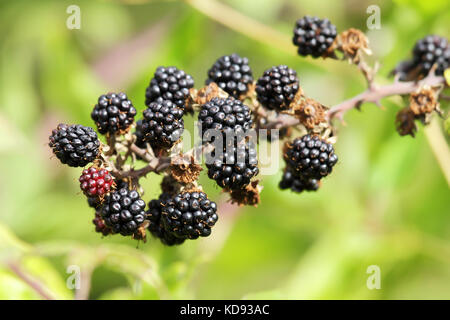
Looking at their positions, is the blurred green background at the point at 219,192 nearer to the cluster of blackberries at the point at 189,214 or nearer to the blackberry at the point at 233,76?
the cluster of blackberries at the point at 189,214

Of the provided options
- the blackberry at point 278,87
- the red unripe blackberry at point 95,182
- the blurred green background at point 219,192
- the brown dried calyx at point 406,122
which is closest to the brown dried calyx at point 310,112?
the blackberry at point 278,87

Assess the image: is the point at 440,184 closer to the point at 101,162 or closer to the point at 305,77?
the point at 305,77

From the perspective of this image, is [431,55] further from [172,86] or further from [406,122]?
[172,86]

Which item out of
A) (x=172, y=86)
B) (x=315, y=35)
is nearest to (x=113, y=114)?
(x=172, y=86)

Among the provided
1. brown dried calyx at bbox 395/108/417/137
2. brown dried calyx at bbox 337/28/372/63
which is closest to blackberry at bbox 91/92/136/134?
brown dried calyx at bbox 337/28/372/63

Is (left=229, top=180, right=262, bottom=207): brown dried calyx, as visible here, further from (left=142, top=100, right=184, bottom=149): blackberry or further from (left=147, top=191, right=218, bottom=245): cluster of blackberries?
(left=142, top=100, right=184, bottom=149): blackberry

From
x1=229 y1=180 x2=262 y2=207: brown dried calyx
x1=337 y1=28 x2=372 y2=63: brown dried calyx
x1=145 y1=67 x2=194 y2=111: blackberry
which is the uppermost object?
x1=337 y1=28 x2=372 y2=63: brown dried calyx

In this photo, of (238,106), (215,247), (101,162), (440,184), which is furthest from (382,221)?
(101,162)
